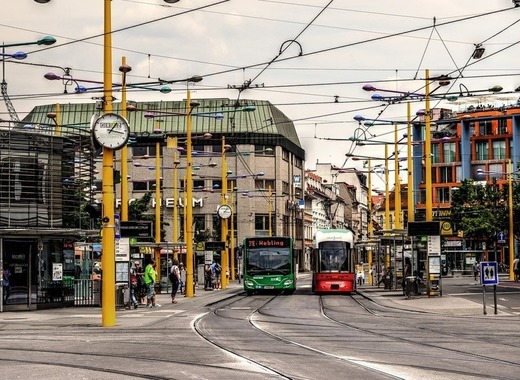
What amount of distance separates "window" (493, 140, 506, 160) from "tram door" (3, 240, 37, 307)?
99711 mm

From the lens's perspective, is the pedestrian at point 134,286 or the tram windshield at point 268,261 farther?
the tram windshield at point 268,261

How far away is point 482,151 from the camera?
133m

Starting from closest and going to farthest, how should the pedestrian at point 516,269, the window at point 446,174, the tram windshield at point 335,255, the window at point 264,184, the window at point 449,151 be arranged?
the tram windshield at point 335,255 → the pedestrian at point 516,269 → the window at point 264,184 → the window at point 449,151 → the window at point 446,174

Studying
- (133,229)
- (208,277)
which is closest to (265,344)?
(133,229)

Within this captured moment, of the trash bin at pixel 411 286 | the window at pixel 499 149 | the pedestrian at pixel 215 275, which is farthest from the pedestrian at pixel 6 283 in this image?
the window at pixel 499 149

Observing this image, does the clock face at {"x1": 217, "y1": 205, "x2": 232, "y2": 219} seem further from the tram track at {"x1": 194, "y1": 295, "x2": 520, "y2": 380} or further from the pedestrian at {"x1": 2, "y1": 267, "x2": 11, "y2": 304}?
the tram track at {"x1": 194, "y1": 295, "x2": 520, "y2": 380}

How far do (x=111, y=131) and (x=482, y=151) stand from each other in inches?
4308

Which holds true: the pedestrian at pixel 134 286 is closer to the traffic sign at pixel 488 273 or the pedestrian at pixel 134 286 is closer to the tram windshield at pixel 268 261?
the tram windshield at pixel 268 261

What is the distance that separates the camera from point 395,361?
17.4m

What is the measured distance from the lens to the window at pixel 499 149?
131 m

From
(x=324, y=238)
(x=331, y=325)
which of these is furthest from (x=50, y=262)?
(x=324, y=238)

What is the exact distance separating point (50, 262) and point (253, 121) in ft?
267

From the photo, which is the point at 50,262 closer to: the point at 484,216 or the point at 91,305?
the point at 91,305

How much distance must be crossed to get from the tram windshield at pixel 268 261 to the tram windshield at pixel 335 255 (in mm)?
1937
